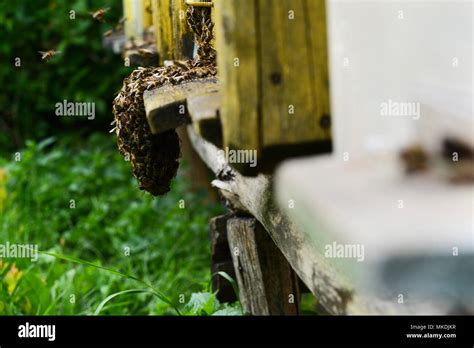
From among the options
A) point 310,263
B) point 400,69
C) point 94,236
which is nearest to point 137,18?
point 94,236

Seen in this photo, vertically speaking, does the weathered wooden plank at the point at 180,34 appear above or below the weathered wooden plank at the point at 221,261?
above

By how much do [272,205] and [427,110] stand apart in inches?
168

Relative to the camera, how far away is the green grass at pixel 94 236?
4.10m

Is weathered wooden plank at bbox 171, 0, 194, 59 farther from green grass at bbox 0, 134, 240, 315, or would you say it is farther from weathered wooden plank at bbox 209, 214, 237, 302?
green grass at bbox 0, 134, 240, 315

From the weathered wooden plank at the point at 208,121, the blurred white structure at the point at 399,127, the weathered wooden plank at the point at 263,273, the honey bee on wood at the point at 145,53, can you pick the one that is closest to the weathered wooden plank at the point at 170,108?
the weathered wooden plank at the point at 208,121

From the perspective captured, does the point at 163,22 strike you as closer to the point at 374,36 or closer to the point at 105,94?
the point at 105,94

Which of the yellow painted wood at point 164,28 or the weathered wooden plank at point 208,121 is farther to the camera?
the yellow painted wood at point 164,28

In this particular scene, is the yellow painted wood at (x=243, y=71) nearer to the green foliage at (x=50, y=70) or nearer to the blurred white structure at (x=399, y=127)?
the blurred white structure at (x=399, y=127)

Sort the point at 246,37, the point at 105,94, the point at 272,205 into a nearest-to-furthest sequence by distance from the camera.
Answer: the point at 246,37, the point at 272,205, the point at 105,94

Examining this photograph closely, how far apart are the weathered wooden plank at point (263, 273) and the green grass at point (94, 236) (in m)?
0.73

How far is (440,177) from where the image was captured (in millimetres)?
7242

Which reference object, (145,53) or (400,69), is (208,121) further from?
(400,69)

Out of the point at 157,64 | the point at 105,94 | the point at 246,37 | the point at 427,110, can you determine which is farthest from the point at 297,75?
the point at 105,94

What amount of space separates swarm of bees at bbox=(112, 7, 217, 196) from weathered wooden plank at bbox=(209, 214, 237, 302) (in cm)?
67
